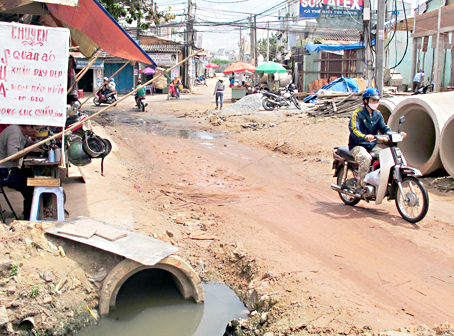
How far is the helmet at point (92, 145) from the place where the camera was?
6.16 metres

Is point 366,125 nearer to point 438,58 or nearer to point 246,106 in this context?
point 438,58

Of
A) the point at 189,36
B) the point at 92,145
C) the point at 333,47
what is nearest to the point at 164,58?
the point at 189,36

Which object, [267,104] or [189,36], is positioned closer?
[267,104]

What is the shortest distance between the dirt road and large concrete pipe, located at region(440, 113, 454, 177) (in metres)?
0.59

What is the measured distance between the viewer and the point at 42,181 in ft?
16.6

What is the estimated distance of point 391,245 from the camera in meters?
5.03

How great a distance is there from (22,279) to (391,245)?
396 cm

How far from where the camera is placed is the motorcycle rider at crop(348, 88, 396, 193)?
624cm

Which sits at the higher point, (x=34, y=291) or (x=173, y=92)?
(x=173, y=92)

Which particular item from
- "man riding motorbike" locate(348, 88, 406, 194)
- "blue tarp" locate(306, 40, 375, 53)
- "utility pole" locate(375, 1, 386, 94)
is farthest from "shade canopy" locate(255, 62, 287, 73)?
"man riding motorbike" locate(348, 88, 406, 194)

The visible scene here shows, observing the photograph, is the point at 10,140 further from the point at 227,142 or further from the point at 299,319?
the point at 227,142

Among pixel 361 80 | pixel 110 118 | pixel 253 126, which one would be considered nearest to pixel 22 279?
pixel 253 126

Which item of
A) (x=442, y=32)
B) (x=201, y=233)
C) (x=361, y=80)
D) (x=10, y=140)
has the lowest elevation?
(x=201, y=233)

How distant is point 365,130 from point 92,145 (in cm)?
405
